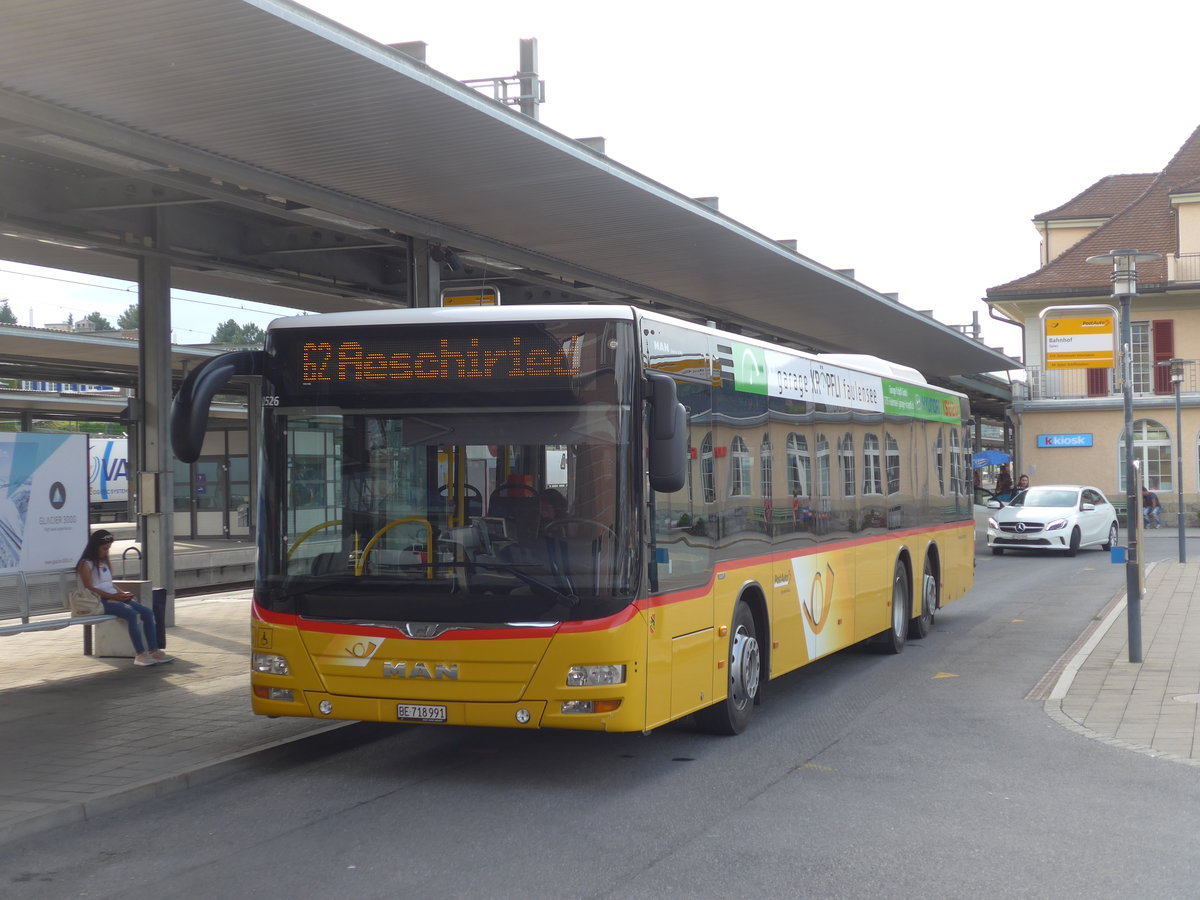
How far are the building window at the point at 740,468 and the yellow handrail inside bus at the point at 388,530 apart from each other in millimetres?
2372

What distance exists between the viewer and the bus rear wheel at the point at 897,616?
13609 millimetres

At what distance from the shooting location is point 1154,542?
118ft

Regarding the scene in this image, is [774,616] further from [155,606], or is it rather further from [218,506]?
[218,506]

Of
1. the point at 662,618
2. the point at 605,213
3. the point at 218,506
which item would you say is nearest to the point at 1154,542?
the point at 218,506

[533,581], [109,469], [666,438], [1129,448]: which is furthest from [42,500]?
[109,469]

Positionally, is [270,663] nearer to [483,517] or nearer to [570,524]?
[483,517]

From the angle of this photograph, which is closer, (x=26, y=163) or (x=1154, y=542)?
(x=26, y=163)

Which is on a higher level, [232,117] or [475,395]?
[232,117]

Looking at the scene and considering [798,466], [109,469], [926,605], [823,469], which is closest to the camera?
[798,466]

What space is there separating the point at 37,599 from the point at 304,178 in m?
4.47

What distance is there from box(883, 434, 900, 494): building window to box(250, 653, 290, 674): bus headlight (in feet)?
23.3

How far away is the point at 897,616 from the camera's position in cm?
1377

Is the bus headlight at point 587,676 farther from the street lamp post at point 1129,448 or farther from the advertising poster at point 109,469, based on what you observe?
the advertising poster at point 109,469

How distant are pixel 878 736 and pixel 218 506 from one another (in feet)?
80.0
